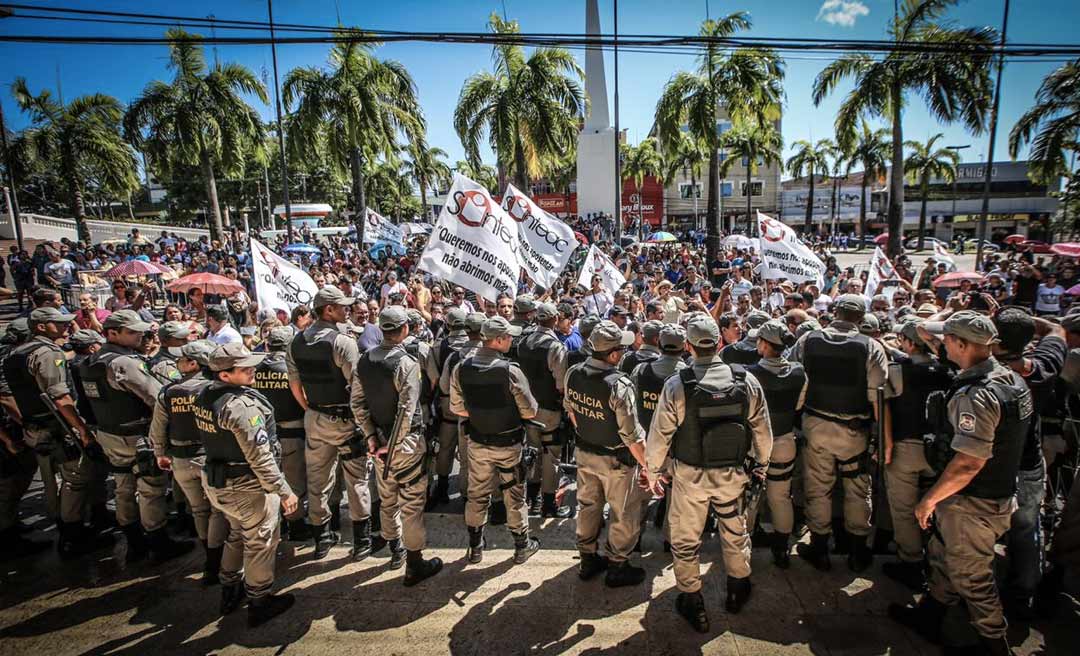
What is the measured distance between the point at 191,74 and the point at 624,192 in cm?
4627

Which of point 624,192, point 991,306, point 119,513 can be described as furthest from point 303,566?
point 624,192

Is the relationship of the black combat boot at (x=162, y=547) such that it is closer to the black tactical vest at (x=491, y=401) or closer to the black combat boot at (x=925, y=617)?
the black tactical vest at (x=491, y=401)

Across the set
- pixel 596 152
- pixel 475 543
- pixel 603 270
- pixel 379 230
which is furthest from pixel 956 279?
pixel 596 152

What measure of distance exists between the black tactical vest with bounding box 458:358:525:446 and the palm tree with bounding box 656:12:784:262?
17.1 meters

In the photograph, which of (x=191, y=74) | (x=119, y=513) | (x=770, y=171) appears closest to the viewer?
Result: (x=119, y=513)

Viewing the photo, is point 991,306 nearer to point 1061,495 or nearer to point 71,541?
point 1061,495

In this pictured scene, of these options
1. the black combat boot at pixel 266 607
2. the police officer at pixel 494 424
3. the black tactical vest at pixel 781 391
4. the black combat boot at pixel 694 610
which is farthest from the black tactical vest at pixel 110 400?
the black tactical vest at pixel 781 391

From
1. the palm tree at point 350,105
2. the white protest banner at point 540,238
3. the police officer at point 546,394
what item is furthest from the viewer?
the palm tree at point 350,105

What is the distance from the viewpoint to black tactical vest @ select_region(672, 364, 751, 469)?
3602mm

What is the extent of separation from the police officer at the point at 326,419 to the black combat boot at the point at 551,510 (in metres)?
1.78

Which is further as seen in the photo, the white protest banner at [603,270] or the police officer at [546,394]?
the white protest banner at [603,270]

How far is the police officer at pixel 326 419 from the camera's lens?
15.7ft

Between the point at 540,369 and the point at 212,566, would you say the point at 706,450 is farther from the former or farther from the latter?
the point at 212,566

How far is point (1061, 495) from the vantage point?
475 centimetres
